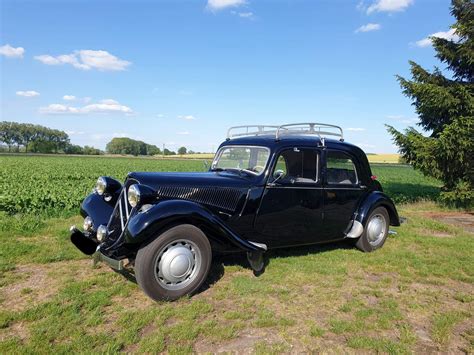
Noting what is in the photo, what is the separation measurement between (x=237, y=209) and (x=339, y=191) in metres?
1.98

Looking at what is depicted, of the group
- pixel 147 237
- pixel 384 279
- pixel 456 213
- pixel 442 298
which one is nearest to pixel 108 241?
pixel 147 237

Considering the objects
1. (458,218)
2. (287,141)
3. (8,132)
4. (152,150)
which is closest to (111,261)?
(287,141)

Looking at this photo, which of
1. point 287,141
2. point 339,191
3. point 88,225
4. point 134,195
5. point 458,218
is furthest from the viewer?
point 458,218

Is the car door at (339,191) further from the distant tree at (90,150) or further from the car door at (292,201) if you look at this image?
the distant tree at (90,150)

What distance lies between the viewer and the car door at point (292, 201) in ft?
16.0

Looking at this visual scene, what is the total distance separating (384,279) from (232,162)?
2.80 m

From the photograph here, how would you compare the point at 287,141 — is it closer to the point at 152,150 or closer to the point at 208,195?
the point at 208,195

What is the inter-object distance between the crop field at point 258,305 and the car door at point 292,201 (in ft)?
1.58

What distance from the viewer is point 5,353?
280cm

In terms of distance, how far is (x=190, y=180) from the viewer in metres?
4.59

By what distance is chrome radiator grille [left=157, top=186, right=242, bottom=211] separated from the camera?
4.39 m

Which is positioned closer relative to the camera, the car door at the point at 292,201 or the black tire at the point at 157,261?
the black tire at the point at 157,261

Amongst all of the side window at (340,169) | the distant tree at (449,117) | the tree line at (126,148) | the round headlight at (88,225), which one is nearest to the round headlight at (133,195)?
the round headlight at (88,225)

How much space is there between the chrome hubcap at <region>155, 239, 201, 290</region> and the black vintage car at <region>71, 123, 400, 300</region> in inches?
0.4
